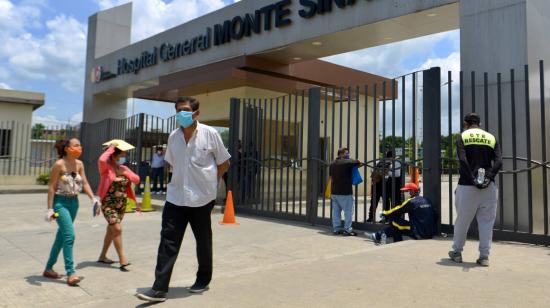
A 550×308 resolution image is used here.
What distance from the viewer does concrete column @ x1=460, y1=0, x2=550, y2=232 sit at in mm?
7195

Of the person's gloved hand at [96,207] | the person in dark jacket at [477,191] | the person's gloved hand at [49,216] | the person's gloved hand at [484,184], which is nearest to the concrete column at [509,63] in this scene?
the person in dark jacket at [477,191]

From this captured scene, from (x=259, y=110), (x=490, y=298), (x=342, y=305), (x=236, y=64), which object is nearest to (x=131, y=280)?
(x=342, y=305)

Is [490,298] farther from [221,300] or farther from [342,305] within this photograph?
[221,300]

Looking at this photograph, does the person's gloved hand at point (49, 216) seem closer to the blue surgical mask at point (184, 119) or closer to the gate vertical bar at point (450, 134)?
the blue surgical mask at point (184, 119)

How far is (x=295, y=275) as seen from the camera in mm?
4805

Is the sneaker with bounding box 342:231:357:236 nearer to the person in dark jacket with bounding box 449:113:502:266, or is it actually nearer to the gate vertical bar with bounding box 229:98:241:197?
the person in dark jacket with bounding box 449:113:502:266

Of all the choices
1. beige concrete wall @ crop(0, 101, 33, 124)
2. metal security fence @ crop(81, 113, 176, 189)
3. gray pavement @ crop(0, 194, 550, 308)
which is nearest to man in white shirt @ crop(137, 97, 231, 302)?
gray pavement @ crop(0, 194, 550, 308)

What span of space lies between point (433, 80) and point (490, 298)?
4.73 m

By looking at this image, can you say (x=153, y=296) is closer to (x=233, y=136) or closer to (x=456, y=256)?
(x=456, y=256)

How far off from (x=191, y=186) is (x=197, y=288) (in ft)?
3.26

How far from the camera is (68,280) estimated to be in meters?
4.78

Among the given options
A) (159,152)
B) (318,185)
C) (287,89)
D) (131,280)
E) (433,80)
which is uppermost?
(287,89)

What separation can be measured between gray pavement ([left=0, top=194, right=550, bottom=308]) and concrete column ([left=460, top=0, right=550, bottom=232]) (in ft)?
3.47

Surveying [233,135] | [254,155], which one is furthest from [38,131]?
[254,155]
